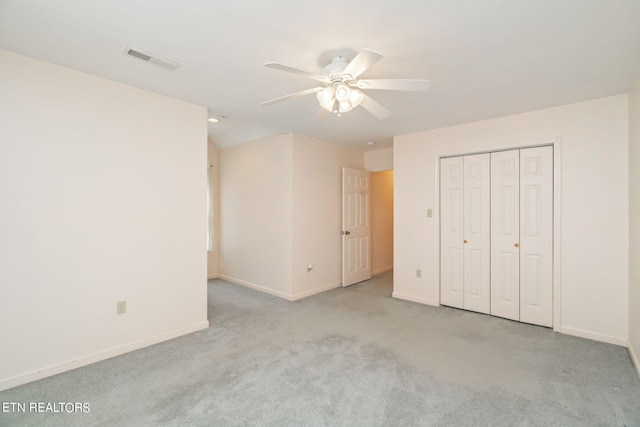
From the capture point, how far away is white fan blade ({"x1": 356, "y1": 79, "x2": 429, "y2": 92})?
1.80 metres

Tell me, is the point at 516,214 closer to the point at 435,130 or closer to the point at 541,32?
the point at 435,130

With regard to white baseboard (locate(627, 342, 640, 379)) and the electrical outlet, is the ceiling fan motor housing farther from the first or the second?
white baseboard (locate(627, 342, 640, 379))

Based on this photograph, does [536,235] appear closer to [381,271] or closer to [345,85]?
[345,85]

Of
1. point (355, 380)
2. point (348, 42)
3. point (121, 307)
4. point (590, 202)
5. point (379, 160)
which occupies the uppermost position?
point (348, 42)

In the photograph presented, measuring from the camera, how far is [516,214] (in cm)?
341

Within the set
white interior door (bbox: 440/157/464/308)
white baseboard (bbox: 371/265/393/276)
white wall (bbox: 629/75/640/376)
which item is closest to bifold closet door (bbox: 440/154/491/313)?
white interior door (bbox: 440/157/464/308)

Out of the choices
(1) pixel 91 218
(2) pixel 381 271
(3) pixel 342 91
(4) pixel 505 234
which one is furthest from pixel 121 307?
(2) pixel 381 271

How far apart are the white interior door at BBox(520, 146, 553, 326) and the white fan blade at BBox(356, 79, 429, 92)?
7.42 feet

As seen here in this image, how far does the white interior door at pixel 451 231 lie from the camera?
12.6 ft

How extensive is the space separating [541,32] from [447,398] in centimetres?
246

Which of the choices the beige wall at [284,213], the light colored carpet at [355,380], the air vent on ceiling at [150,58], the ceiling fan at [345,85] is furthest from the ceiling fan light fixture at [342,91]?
the beige wall at [284,213]

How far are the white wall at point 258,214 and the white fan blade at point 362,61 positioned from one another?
8.13 feet

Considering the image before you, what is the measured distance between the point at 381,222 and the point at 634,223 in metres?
3.75

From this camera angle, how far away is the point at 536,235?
3.29 meters
